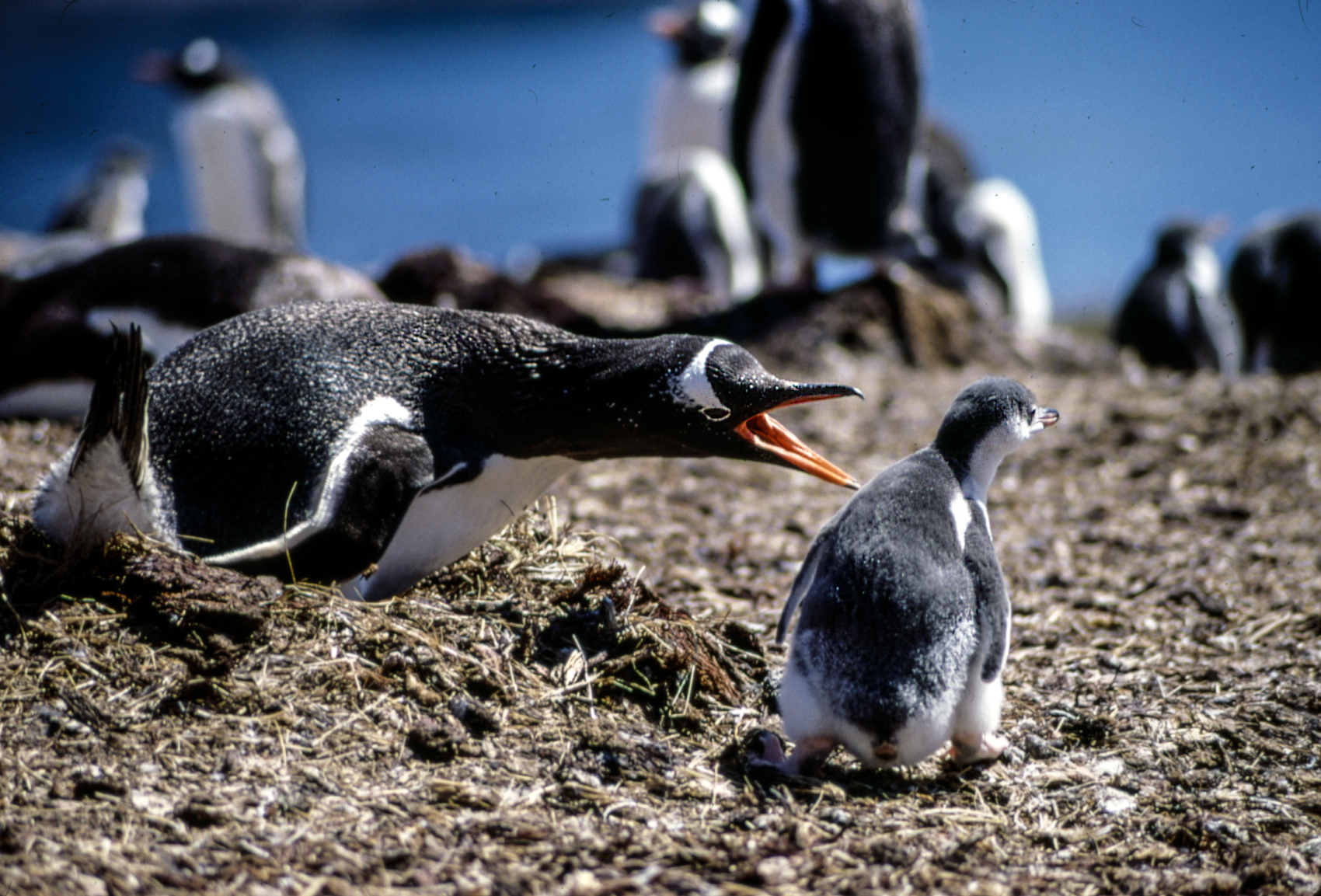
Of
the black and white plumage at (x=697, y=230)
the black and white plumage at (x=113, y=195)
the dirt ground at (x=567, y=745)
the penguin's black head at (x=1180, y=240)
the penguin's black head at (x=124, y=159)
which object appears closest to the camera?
the dirt ground at (x=567, y=745)

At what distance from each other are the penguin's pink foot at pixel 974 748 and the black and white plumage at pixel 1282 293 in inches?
278

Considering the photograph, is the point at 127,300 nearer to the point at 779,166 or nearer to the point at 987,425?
the point at 987,425

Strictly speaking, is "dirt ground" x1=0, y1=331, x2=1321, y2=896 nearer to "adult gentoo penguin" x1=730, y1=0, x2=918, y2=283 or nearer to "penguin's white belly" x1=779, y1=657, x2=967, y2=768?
"penguin's white belly" x1=779, y1=657, x2=967, y2=768

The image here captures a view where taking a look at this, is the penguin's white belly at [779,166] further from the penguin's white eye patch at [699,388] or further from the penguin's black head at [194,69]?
the penguin's black head at [194,69]

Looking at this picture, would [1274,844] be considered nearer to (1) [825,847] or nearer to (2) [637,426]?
(1) [825,847]

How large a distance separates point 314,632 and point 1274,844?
2.13 meters

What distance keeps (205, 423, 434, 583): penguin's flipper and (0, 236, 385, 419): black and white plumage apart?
2036 mm

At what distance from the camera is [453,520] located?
10.4ft

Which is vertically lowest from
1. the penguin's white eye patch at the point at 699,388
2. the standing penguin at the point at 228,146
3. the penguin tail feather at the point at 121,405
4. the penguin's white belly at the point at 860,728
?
the standing penguin at the point at 228,146

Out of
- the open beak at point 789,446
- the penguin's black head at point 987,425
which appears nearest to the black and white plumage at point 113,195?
the open beak at point 789,446

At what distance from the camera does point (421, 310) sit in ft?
11.1

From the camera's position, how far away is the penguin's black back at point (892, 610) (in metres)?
2.55

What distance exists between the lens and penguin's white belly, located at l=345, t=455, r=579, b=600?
3111 mm

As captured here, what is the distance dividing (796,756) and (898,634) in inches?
13.8
